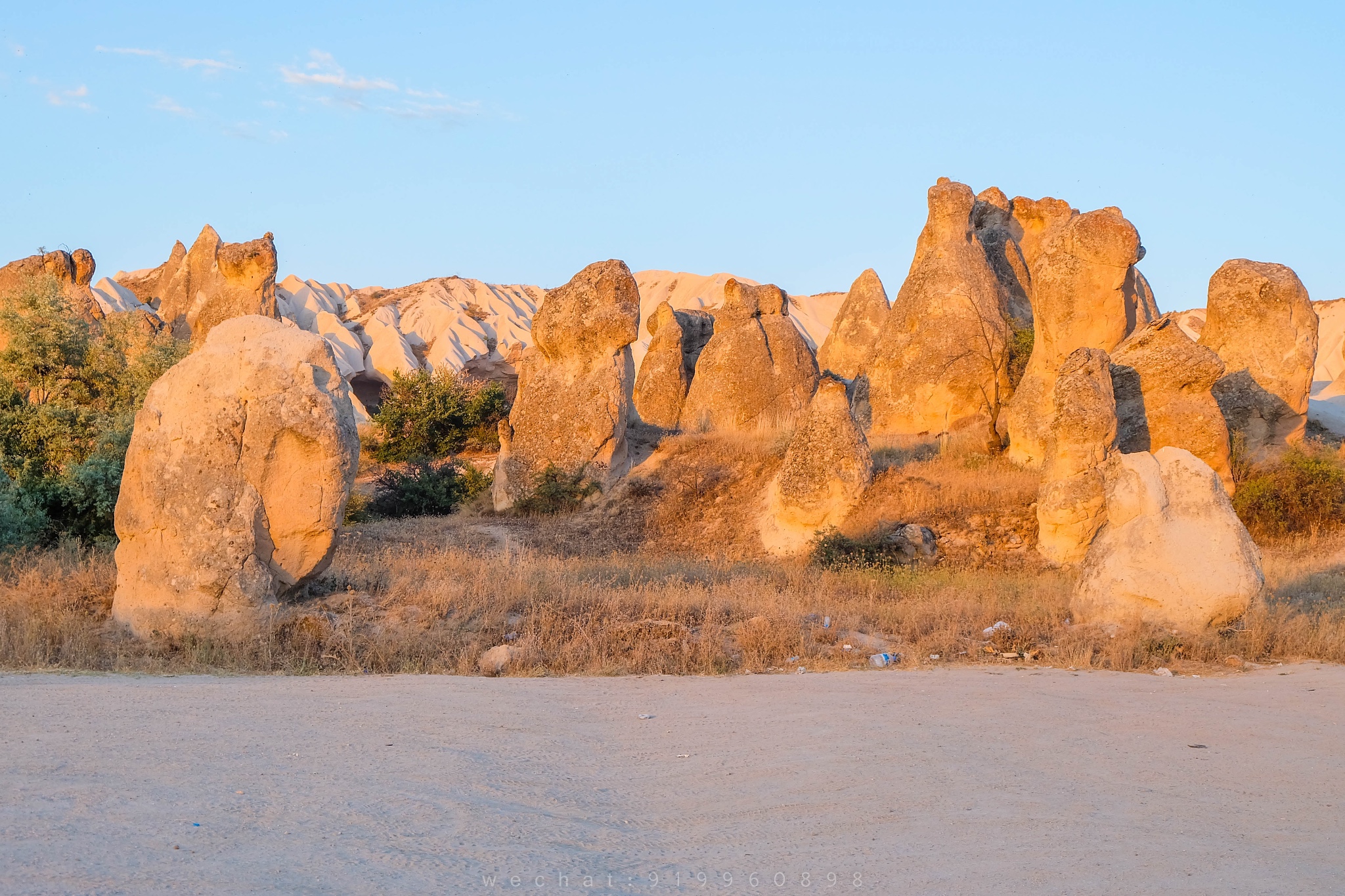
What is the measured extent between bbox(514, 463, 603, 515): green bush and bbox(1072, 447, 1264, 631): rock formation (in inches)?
388

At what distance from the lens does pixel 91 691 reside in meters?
5.52

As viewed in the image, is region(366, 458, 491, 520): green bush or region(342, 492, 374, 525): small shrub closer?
region(342, 492, 374, 525): small shrub

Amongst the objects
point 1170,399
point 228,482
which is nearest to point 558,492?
point 1170,399

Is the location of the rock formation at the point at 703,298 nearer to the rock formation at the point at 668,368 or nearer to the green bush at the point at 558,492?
the rock formation at the point at 668,368

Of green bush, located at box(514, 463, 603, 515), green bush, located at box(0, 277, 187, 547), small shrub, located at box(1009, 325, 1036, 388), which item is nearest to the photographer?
green bush, located at box(0, 277, 187, 547)

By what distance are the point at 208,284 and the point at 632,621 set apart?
29404 millimetres

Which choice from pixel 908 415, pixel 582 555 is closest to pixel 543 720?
pixel 582 555

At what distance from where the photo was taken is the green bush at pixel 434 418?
24969 millimetres

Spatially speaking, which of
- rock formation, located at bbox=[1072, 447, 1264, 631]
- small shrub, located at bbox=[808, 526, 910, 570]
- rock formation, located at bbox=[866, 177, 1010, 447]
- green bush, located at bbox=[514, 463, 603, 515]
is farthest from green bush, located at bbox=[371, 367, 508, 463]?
rock formation, located at bbox=[1072, 447, 1264, 631]

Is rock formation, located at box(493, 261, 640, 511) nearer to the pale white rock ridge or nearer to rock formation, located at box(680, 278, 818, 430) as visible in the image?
rock formation, located at box(680, 278, 818, 430)

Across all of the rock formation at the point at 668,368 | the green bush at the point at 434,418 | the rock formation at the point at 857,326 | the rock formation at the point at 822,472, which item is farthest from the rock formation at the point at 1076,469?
the rock formation at the point at 857,326

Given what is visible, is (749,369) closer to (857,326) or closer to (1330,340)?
(857,326)

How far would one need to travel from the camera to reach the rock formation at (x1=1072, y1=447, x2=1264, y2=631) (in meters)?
8.25

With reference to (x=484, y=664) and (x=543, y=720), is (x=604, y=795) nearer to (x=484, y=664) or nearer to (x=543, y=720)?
(x=543, y=720)
